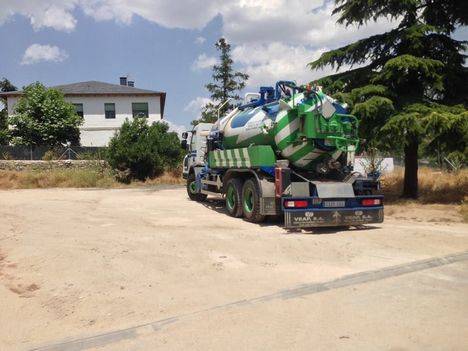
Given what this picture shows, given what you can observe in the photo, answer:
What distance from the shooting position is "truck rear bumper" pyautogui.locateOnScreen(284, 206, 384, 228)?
10.2 metres

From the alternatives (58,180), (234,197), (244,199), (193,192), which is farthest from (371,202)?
(58,180)

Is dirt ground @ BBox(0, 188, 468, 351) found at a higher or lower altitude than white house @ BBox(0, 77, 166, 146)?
lower

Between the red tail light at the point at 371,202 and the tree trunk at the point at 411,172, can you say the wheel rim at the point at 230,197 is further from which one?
the tree trunk at the point at 411,172

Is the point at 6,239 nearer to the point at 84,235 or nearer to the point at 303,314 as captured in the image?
the point at 84,235

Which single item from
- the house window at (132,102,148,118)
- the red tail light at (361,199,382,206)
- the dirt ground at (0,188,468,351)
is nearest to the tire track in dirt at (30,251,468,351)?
the dirt ground at (0,188,468,351)

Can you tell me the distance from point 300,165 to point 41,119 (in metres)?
26.5

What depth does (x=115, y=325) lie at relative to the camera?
4859mm

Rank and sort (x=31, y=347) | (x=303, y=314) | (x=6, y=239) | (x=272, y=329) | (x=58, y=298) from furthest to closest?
(x=6, y=239) < (x=58, y=298) < (x=303, y=314) < (x=272, y=329) < (x=31, y=347)

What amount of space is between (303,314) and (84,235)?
579cm

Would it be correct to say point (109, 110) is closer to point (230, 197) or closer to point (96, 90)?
point (96, 90)

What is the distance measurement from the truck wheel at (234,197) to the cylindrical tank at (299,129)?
1.33 metres

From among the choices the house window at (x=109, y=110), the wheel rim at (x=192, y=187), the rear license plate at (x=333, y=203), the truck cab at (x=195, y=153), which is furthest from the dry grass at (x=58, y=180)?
the rear license plate at (x=333, y=203)

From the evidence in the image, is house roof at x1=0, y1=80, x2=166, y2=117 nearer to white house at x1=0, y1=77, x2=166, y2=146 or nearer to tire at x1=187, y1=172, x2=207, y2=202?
white house at x1=0, y1=77, x2=166, y2=146

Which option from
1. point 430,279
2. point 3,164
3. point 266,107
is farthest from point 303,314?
point 3,164
